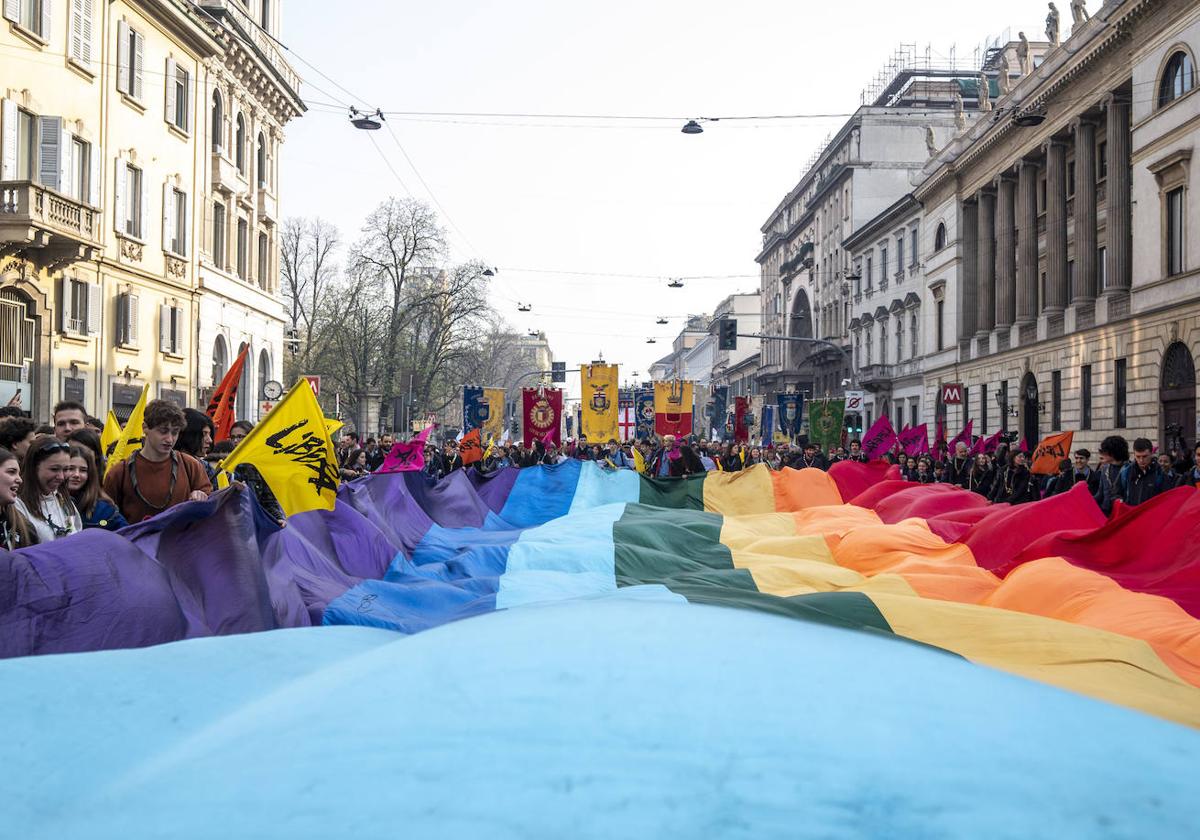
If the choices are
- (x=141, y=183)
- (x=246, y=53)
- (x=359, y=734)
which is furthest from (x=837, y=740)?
(x=246, y=53)

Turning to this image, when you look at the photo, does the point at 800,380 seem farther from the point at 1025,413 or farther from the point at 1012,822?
the point at 1012,822

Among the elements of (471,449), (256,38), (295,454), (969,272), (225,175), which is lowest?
(471,449)

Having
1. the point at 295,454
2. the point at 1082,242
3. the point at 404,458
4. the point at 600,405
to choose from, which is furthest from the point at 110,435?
the point at 1082,242

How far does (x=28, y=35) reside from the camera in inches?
992

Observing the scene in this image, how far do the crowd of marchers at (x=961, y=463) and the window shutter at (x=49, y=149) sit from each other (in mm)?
8706

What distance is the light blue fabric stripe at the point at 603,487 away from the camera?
1681cm

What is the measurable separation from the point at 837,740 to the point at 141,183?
3184cm

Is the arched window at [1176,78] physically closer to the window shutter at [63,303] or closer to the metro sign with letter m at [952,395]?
the metro sign with letter m at [952,395]

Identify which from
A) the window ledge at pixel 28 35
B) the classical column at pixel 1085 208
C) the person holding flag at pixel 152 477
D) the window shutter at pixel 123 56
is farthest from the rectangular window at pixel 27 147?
the classical column at pixel 1085 208

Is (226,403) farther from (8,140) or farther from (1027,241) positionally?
(1027,241)

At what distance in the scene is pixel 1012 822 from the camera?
2486mm

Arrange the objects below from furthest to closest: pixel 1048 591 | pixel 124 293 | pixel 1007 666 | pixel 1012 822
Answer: pixel 124 293
pixel 1048 591
pixel 1007 666
pixel 1012 822

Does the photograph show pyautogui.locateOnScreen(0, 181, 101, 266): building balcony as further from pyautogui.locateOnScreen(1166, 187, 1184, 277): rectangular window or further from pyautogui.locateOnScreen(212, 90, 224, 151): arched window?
pyautogui.locateOnScreen(1166, 187, 1184, 277): rectangular window

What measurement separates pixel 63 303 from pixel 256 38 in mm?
15416
